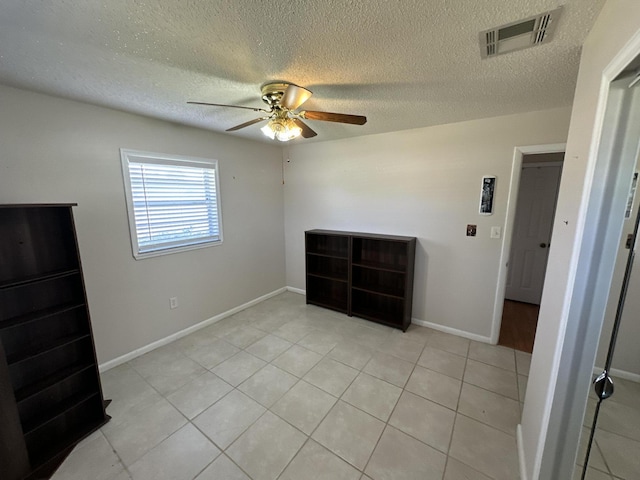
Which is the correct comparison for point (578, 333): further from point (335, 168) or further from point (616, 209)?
point (335, 168)

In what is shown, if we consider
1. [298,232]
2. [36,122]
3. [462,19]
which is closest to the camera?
[462,19]

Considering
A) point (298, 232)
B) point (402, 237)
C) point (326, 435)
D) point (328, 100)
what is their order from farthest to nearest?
point (298, 232) → point (402, 237) → point (328, 100) → point (326, 435)

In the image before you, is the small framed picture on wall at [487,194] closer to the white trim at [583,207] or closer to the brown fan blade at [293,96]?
the white trim at [583,207]

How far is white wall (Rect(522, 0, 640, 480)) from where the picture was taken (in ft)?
3.21

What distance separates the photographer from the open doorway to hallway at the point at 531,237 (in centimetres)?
345

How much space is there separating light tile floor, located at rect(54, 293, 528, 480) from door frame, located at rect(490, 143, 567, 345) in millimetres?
366

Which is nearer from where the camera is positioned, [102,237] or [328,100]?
[328,100]

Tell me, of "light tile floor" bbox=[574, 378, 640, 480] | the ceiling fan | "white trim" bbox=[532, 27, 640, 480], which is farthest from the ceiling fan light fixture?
"light tile floor" bbox=[574, 378, 640, 480]

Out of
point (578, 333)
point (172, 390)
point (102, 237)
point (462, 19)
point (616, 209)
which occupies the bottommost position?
point (172, 390)

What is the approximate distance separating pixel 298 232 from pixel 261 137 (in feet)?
4.92

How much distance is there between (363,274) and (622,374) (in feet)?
8.09

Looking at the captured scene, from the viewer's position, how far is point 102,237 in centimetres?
225

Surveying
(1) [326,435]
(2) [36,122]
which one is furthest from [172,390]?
(2) [36,122]

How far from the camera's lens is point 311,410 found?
6.27 ft
